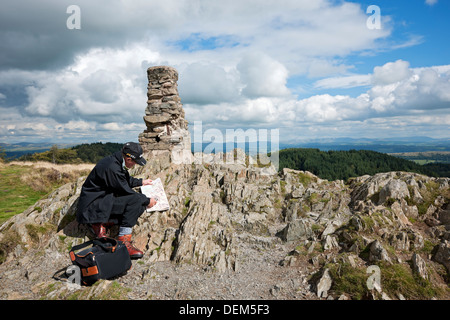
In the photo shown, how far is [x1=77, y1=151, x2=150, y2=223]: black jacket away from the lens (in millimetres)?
8477

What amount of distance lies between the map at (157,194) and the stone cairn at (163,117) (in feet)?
17.6

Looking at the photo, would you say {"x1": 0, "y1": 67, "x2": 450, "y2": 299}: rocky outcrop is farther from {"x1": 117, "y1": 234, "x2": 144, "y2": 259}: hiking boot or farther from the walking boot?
the walking boot

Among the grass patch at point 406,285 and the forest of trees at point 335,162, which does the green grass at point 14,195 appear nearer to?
the grass patch at point 406,285

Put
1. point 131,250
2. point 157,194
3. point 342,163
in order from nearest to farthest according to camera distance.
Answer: point 131,250 < point 157,194 < point 342,163

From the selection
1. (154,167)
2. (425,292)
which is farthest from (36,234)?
(425,292)

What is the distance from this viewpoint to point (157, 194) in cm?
1159

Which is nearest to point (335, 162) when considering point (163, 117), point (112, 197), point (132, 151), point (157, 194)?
point (163, 117)

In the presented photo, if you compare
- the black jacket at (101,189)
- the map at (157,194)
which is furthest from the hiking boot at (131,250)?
the map at (157,194)

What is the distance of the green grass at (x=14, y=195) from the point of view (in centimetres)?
1646

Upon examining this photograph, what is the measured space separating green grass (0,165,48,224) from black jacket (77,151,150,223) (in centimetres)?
1073

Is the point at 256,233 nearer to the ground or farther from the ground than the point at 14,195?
nearer to the ground

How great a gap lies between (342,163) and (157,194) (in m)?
143

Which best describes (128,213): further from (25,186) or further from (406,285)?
(25,186)
